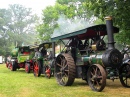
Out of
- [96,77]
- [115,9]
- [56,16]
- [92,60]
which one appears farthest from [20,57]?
[56,16]

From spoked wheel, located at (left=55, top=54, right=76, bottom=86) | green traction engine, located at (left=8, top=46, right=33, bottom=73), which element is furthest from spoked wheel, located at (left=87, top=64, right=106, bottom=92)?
green traction engine, located at (left=8, top=46, right=33, bottom=73)

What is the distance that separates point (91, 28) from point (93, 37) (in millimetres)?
1376

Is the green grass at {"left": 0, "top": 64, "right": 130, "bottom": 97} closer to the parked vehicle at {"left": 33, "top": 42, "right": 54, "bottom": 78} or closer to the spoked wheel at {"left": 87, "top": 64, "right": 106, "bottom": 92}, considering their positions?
the spoked wheel at {"left": 87, "top": 64, "right": 106, "bottom": 92}

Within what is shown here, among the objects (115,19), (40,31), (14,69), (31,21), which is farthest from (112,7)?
Answer: (31,21)

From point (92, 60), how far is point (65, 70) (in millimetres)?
1106

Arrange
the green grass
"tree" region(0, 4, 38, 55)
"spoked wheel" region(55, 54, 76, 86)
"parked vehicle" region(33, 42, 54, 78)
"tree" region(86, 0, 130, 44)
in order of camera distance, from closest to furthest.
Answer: the green grass → "spoked wheel" region(55, 54, 76, 86) → "tree" region(86, 0, 130, 44) → "parked vehicle" region(33, 42, 54, 78) → "tree" region(0, 4, 38, 55)

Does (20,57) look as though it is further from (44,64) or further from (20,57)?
(44,64)

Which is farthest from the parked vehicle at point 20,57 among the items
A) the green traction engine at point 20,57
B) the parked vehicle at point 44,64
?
the parked vehicle at point 44,64

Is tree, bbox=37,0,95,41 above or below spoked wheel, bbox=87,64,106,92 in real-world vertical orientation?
above

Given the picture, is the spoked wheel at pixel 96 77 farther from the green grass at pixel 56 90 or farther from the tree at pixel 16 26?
the tree at pixel 16 26

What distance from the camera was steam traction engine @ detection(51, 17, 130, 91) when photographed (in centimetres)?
748

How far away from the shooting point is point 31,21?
64000 mm

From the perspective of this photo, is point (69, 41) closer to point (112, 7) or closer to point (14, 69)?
point (112, 7)

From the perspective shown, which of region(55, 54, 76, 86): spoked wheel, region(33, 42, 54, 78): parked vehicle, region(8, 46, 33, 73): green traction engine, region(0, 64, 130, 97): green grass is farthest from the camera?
region(8, 46, 33, 73): green traction engine
